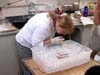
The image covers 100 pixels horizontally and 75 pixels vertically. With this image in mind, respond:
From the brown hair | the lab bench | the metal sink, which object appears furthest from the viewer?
the metal sink

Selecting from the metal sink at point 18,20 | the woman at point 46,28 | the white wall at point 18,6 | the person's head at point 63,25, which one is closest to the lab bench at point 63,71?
the woman at point 46,28

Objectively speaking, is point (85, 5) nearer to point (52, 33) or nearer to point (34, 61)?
point (52, 33)

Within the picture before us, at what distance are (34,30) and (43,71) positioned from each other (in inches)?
21.0

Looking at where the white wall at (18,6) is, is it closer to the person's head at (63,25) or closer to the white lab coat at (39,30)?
the white lab coat at (39,30)

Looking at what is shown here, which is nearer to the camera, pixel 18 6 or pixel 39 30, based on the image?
pixel 39 30

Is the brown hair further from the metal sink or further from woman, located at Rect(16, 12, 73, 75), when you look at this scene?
the metal sink

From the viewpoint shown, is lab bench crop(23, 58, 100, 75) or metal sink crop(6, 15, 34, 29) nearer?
lab bench crop(23, 58, 100, 75)

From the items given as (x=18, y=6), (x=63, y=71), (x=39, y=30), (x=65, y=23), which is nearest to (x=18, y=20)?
(x=18, y=6)

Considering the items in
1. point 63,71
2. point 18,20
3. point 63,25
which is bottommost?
point 63,71

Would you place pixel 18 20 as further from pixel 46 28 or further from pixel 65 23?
pixel 65 23

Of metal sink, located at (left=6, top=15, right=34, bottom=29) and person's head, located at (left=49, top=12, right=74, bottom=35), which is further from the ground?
Result: person's head, located at (left=49, top=12, right=74, bottom=35)

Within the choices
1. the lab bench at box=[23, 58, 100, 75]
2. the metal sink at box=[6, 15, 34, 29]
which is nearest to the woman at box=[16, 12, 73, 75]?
the lab bench at box=[23, 58, 100, 75]

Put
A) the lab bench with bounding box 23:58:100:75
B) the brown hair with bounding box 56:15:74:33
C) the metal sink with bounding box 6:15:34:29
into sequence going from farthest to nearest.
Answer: the metal sink with bounding box 6:15:34:29 → the brown hair with bounding box 56:15:74:33 → the lab bench with bounding box 23:58:100:75

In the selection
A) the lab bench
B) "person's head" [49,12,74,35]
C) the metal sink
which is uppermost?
"person's head" [49,12,74,35]
